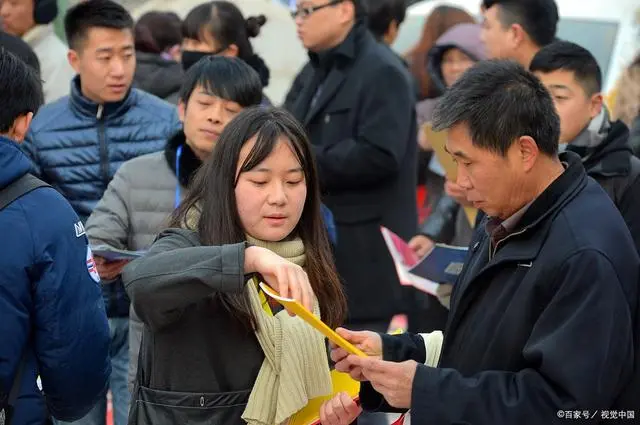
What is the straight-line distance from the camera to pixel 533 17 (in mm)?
6094

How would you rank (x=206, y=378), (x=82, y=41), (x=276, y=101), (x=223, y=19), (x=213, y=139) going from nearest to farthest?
(x=206, y=378) → (x=213, y=139) → (x=82, y=41) → (x=223, y=19) → (x=276, y=101)

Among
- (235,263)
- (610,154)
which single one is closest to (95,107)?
(610,154)

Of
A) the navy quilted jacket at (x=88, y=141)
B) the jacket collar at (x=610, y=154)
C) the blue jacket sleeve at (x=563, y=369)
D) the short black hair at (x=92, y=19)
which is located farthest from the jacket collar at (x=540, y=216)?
the short black hair at (x=92, y=19)

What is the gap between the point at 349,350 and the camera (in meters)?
2.75

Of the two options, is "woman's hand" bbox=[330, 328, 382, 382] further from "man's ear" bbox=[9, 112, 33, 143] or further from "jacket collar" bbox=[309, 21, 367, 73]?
"jacket collar" bbox=[309, 21, 367, 73]

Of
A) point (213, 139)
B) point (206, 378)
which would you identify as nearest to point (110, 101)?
point (213, 139)

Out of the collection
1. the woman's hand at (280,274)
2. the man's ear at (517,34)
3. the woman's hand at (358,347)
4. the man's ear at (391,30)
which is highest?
the man's ear at (517,34)

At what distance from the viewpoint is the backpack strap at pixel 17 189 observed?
335 cm

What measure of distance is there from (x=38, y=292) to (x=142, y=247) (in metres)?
1.24

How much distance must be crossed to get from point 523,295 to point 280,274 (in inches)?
23.6

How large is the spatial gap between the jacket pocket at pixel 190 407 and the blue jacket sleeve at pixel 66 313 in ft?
1.40

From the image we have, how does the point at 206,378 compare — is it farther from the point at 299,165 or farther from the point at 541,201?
the point at 541,201

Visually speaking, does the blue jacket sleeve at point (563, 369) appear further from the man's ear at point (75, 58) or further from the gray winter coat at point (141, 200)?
the man's ear at point (75, 58)

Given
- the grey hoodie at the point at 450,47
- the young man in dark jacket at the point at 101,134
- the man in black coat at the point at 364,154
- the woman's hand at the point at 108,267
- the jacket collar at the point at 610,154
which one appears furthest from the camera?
the grey hoodie at the point at 450,47
